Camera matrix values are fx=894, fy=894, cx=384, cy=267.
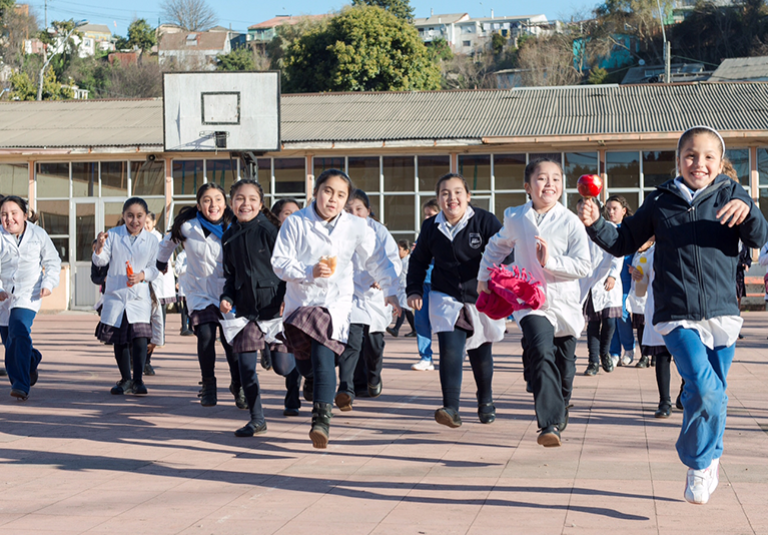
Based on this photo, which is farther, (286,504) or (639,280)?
(639,280)

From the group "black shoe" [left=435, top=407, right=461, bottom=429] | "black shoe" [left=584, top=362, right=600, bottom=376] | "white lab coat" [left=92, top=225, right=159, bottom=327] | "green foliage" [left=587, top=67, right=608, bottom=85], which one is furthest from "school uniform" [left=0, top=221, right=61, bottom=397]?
"green foliage" [left=587, top=67, right=608, bottom=85]

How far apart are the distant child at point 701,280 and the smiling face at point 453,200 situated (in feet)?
7.06

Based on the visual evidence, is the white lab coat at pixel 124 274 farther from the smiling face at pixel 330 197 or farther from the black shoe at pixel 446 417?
the black shoe at pixel 446 417

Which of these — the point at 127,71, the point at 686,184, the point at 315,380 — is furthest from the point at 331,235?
the point at 127,71

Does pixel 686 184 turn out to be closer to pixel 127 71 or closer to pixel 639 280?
pixel 639 280

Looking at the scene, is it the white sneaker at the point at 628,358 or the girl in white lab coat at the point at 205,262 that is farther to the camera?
the white sneaker at the point at 628,358

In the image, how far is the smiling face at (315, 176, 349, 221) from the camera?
607 centimetres

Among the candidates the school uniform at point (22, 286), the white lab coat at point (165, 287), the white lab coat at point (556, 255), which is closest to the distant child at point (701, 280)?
the white lab coat at point (556, 255)

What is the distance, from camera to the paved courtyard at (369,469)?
434 cm

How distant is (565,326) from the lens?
5.96m

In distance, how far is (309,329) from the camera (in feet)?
19.2

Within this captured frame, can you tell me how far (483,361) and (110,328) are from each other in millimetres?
3890

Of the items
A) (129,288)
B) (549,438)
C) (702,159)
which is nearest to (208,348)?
(129,288)

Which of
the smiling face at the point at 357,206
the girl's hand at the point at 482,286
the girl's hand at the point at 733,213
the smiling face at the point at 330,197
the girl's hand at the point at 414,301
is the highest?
the smiling face at the point at 357,206
